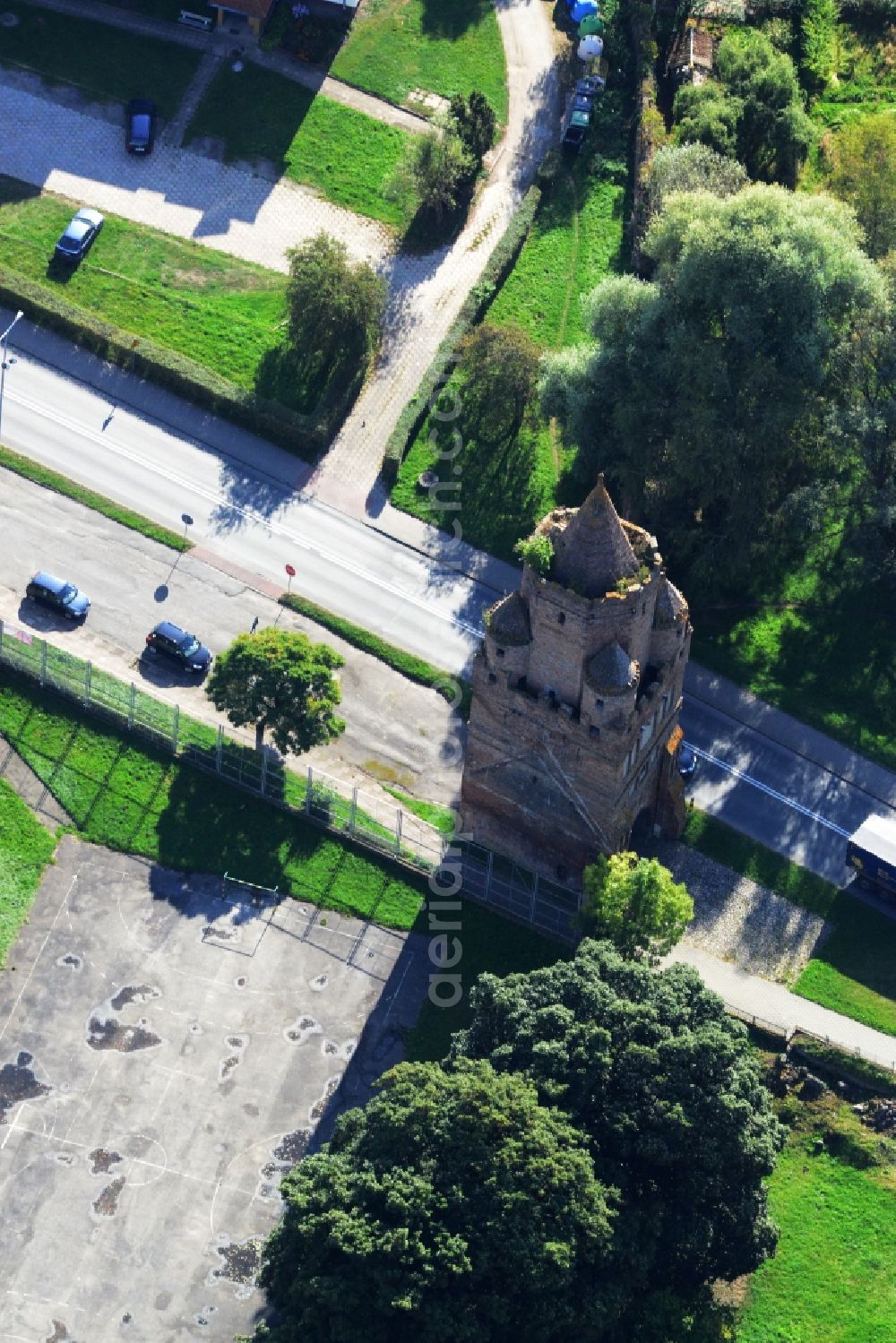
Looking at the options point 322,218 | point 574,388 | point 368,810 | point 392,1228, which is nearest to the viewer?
point 392,1228

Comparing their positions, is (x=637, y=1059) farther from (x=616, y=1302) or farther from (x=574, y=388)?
(x=574, y=388)

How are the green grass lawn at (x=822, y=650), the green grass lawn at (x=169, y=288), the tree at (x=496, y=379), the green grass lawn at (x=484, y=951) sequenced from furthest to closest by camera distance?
the green grass lawn at (x=169, y=288), the tree at (x=496, y=379), the green grass lawn at (x=822, y=650), the green grass lawn at (x=484, y=951)

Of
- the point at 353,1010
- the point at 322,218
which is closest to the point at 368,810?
the point at 353,1010

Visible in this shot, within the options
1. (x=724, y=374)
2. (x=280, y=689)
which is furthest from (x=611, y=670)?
(x=724, y=374)

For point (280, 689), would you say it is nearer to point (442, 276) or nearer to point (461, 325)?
point (461, 325)

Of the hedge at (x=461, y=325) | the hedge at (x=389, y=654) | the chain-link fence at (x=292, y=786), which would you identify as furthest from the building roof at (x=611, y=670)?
the hedge at (x=461, y=325)

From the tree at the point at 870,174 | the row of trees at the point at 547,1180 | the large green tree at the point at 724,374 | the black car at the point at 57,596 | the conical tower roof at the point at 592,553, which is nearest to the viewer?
the row of trees at the point at 547,1180

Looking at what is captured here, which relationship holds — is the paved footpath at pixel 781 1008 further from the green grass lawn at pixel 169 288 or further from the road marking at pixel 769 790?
the green grass lawn at pixel 169 288
